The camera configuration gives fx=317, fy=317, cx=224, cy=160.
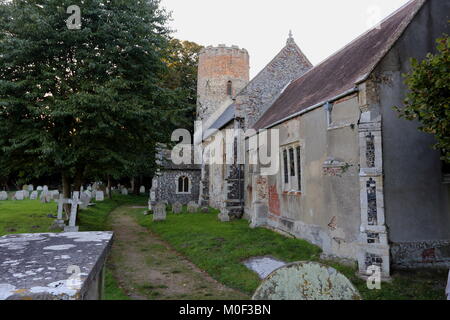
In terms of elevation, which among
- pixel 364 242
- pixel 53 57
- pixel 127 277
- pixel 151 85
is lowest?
pixel 127 277

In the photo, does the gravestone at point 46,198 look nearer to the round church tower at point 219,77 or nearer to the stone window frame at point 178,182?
the stone window frame at point 178,182

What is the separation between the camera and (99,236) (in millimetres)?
4277

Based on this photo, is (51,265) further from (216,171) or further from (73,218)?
(216,171)

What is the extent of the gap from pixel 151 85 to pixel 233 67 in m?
21.9

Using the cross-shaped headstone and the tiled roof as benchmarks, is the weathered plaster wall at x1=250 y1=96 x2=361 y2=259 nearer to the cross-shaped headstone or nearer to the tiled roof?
the tiled roof

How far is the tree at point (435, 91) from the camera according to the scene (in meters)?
5.69

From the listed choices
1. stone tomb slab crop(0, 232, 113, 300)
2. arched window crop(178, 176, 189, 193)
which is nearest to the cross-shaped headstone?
stone tomb slab crop(0, 232, 113, 300)

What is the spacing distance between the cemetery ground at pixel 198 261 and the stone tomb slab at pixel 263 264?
208mm

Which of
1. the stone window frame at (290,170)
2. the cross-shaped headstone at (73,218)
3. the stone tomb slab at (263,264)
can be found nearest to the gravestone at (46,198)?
the cross-shaped headstone at (73,218)

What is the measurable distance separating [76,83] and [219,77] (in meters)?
22.6

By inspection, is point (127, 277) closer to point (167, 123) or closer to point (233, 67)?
point (167, 123)

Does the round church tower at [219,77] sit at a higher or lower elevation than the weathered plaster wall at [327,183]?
higher

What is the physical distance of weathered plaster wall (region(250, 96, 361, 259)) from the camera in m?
8.72

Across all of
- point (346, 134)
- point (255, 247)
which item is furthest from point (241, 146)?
point (346, 134)
